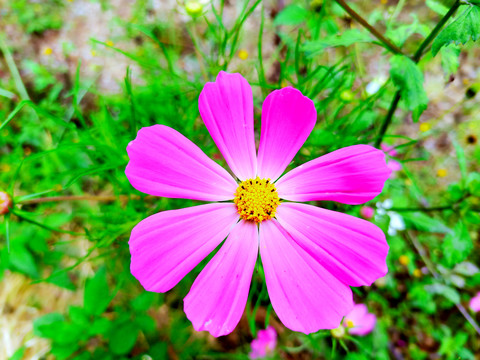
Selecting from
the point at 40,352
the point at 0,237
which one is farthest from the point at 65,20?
the point at 40,352

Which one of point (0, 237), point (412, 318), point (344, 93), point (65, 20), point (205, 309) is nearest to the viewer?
point (205, 309)

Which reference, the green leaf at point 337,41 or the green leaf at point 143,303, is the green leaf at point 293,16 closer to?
the green leaf at point 337,41

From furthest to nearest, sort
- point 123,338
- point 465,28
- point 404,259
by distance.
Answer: point 404,259 < point 123,338 < point 465,28

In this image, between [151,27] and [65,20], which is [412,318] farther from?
[65,20]

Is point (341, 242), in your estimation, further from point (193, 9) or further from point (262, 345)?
point (193, 9)

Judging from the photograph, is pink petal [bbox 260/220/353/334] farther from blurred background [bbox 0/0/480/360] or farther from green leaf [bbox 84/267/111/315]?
green leaf [bbox 84/267/111/315]

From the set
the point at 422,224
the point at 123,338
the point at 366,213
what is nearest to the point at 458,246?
the point at 422,224
